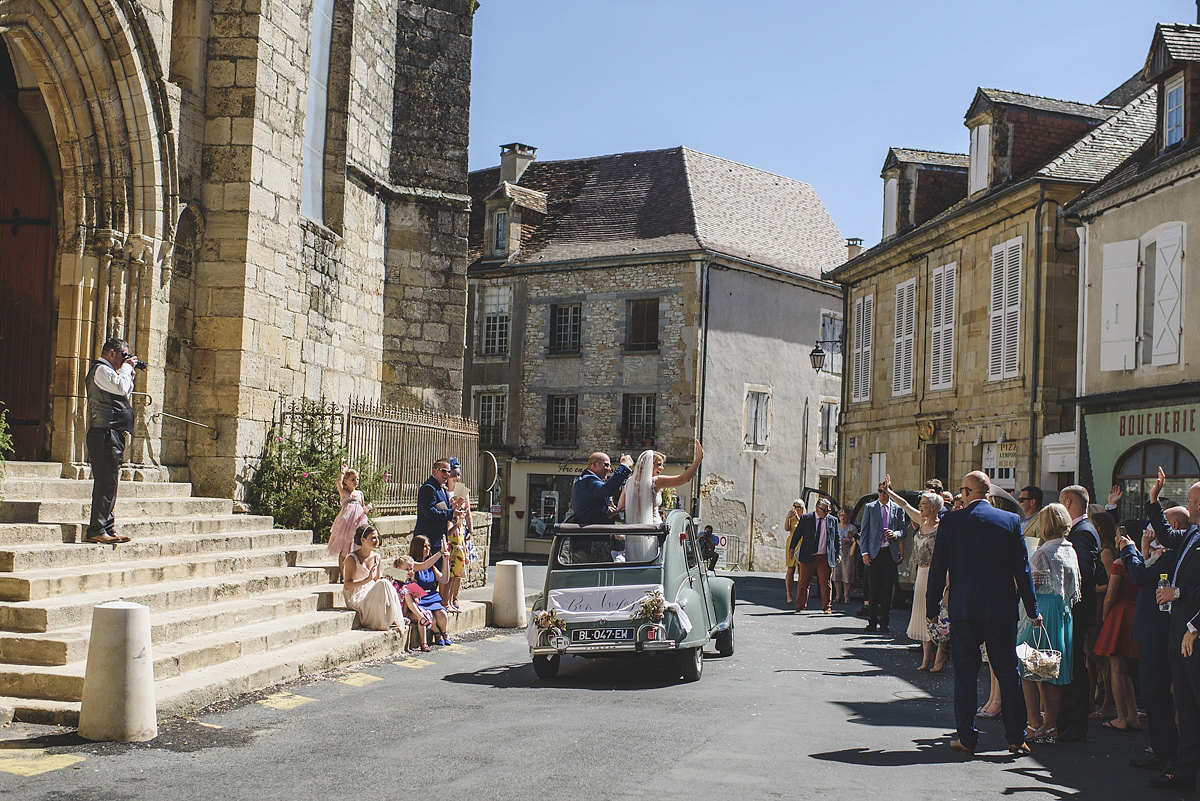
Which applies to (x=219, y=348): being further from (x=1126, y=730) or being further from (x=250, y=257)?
(x=1126, y=730)

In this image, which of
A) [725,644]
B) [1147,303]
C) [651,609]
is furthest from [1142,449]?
[651,609]

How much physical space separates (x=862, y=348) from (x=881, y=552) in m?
13.2

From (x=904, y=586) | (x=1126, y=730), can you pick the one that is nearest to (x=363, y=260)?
(x=904, y=586)

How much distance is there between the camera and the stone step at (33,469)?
34.2 feet

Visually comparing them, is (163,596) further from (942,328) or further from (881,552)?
(942,328)

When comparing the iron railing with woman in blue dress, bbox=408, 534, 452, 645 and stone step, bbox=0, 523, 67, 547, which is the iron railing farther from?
stone step, bbox=0, 523, 67, 547

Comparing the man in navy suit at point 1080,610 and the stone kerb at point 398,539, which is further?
the stone kerb at point 398,539

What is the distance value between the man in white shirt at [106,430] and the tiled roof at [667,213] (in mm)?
25538

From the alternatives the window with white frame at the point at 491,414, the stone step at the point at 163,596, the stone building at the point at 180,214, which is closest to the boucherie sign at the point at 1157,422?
the stone building at the point at 180,214

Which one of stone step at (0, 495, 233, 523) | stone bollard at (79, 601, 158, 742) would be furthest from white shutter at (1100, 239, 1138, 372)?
stone bollard at (79, 601, 158, 742)

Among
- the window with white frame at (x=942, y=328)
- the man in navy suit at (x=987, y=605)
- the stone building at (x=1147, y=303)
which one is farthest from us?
the window with white frame at (x=942, y=328)

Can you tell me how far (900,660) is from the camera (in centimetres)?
1202

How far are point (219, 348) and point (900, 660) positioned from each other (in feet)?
24.9

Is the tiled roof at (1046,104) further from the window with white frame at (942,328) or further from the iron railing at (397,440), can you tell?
the iron railing at (397,440)
